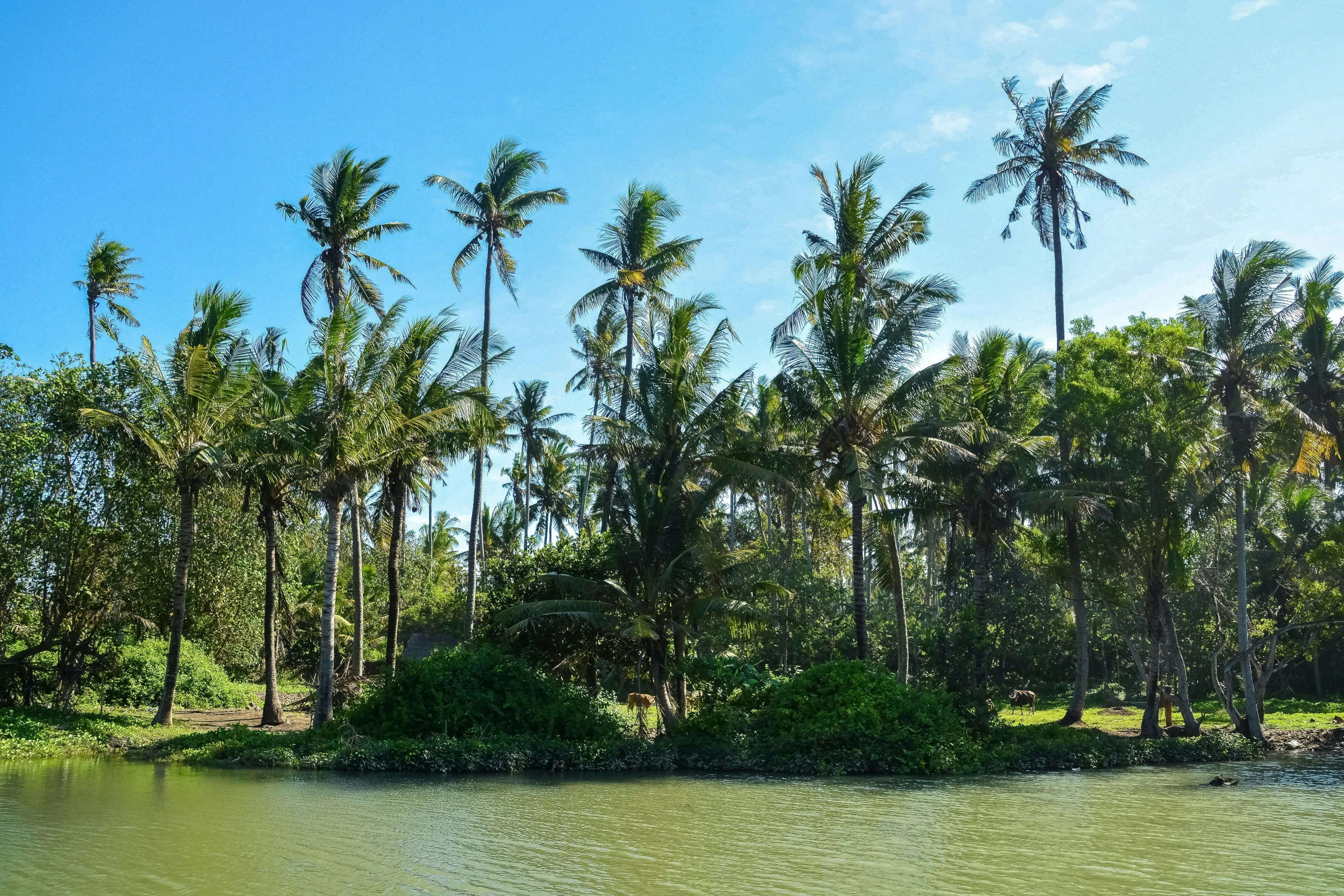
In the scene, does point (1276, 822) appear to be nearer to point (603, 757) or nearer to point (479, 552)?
point (603, 757)

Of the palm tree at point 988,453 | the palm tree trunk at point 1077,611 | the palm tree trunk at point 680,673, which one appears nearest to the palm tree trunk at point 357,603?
the palm tree trunk at point 680,673

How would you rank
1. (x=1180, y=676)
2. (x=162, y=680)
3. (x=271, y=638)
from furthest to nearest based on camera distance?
(x=162, y=680) → (x=271, y=638) → (x=1180, y=676)

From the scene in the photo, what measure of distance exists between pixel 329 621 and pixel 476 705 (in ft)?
12.6

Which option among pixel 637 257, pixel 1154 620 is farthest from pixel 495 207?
pixel 1154 620

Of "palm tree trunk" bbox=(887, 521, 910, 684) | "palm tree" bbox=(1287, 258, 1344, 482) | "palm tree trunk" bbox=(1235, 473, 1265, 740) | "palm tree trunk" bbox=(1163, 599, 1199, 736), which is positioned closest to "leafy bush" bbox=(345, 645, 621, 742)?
"palm tree trunk" bbox=(887, 521, 910, 684)

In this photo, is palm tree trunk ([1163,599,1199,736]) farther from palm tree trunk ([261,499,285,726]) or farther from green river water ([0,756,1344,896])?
palm tree trunk ([261,499,285,726])

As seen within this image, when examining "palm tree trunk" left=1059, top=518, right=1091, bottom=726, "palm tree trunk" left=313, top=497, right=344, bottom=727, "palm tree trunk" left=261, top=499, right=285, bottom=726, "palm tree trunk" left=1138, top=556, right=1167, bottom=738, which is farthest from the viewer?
"palm tree trunk" left=1059, top=518, right=1091, bottom=726

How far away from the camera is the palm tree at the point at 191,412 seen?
2219cm

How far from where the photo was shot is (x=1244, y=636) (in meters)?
22.7

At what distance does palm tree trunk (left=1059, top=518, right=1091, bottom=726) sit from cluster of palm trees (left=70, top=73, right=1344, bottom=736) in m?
0.07

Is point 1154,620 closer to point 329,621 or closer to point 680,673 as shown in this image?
point 680,673

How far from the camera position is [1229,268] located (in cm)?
2333

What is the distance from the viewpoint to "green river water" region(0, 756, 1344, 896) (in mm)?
9078

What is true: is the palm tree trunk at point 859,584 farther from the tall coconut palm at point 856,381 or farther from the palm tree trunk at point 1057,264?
the palm tree trunk at point 1057,264
